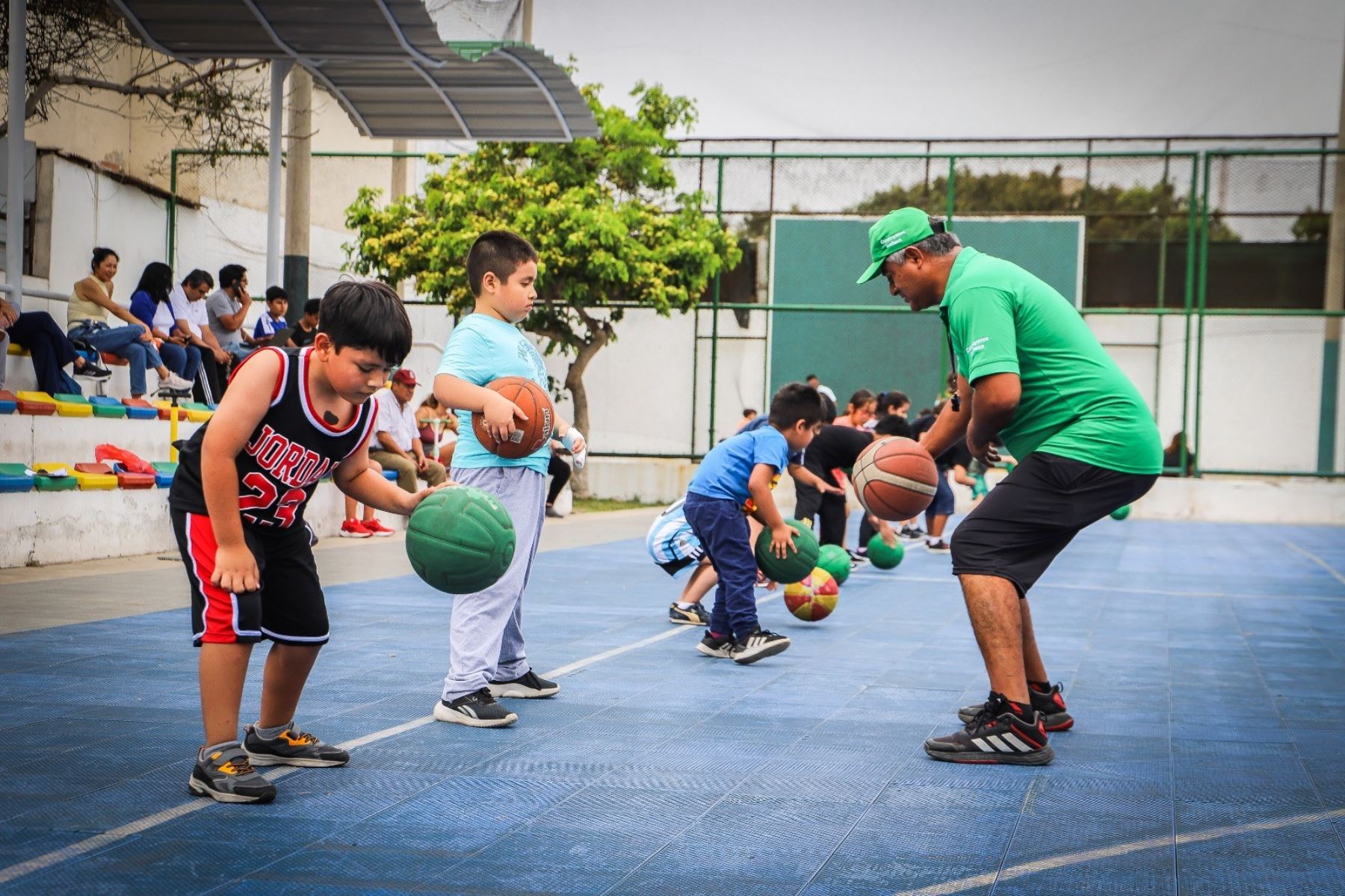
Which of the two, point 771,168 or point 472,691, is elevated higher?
point 771,168

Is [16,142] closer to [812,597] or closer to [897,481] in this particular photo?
[812,597]

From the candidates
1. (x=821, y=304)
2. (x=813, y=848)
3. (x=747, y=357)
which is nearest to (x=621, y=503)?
(x=747, y=357)

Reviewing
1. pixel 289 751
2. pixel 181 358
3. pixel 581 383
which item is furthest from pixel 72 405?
pixel 581 383

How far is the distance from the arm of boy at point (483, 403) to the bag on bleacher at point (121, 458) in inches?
285

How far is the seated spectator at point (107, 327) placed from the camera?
12.7 meters

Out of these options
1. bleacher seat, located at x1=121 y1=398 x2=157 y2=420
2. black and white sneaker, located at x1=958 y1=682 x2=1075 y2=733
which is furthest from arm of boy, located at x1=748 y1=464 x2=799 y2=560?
bleacher seat, located at x1=121 y1=398 x2=157 y2=420

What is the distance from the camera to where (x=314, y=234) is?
24.4 m

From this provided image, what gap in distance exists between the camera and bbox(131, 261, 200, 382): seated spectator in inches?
526

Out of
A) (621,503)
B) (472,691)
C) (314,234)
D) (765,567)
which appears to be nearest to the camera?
(472,691)

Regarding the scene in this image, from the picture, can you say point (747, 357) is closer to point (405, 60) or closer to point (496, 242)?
point (405, 60)

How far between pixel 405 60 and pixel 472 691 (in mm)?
10127

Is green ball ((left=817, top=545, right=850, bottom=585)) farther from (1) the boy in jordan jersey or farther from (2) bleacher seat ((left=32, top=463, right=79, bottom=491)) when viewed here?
(2) bleacher seat ((left=32, top=463, right=79, bottom=491))

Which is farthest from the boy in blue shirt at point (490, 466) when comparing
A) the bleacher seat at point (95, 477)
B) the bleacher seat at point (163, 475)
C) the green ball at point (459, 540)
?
the bleacher seat at point (163, 475)

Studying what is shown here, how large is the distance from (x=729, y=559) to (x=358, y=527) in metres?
8.00
